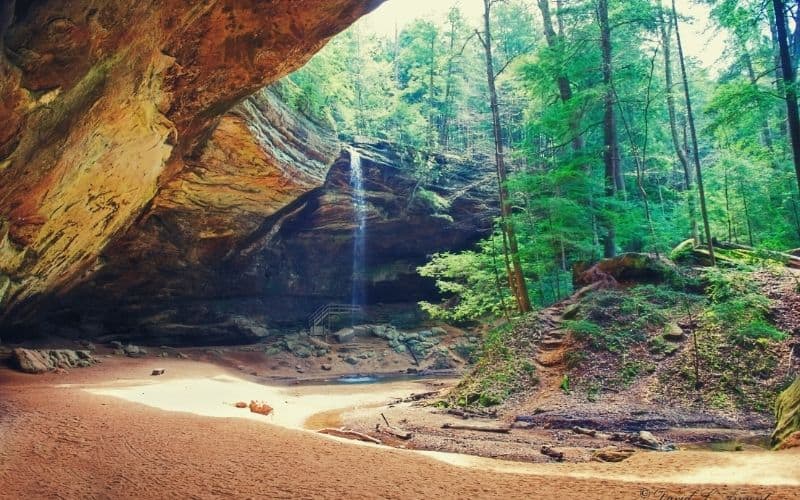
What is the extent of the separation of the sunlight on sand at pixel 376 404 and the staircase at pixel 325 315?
8.69 meters

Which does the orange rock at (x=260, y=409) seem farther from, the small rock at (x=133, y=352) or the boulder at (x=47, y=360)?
the small rock at (x=133, y=352)

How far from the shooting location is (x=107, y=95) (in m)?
6.43

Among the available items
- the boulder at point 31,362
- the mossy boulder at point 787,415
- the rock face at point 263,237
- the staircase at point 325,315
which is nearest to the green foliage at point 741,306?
the mossy boulder at point 787,415

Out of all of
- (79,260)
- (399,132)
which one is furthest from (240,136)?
(399,132)

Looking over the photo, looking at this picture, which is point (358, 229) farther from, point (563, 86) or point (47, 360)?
point (47, 360)

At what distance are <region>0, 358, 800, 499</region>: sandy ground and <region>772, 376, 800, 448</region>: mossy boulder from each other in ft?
3.02

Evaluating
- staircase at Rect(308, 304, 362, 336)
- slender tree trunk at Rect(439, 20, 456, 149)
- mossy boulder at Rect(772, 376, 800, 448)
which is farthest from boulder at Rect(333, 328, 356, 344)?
mossy boulder at Rect(772, 376, 800, 448)

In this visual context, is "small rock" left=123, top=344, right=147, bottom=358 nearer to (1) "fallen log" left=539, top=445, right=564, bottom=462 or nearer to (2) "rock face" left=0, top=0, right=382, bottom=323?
(2) "rock face" left=0, top=0, right=382, bottom=323

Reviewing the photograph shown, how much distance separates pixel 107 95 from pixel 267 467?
563cm

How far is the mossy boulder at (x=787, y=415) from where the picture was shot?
5.28 m

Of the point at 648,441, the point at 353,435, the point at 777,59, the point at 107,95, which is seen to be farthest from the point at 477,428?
the point at 777,59

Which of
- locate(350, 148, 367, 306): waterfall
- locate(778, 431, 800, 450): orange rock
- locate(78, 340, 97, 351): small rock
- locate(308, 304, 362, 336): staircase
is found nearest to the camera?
locate(778, 431, 800, 450): orange rock

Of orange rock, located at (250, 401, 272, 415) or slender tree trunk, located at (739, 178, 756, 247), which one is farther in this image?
slender tree trunk, located at (739, 178, 756, 247)

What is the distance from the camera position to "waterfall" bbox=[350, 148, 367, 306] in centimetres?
2164
